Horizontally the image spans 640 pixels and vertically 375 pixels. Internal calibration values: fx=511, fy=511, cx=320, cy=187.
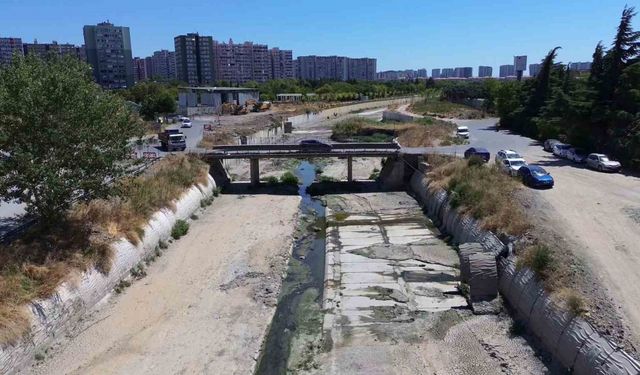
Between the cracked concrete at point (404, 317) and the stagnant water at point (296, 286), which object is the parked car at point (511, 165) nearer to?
the cracked concrete at point (404, 317)

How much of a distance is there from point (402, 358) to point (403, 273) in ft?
32.4

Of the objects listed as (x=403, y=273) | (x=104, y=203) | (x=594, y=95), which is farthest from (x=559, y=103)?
(x=104, y=203)

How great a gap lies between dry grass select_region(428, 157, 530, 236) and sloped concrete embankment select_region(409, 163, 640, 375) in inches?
40.7

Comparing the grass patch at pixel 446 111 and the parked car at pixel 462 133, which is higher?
the grass patch at pixel 446 111

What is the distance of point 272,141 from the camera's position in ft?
286

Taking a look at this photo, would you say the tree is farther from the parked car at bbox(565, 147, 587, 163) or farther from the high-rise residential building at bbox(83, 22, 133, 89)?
the high-rise residential building at bbox(83, 22, 133, 89)

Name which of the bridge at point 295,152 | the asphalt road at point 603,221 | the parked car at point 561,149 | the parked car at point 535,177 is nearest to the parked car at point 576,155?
the parked car at point 561,149

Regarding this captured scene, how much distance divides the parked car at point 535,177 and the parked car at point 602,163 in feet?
30.3

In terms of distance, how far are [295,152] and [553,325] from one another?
3820 centimetres

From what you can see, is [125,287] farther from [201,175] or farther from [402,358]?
[201,175]

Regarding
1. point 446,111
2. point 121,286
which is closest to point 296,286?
point 121,286

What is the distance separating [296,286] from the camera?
31.8m

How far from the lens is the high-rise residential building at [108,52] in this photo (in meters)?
189

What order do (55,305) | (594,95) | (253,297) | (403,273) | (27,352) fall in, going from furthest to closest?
(594,95)
(403,273)
(253,297)
(55,305)
(27,352)
